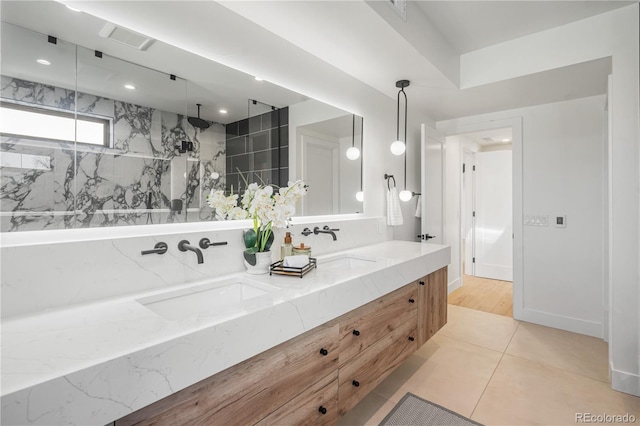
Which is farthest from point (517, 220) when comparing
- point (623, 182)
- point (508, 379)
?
point (508, 379)

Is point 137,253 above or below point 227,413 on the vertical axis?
above

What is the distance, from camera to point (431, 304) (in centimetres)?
225

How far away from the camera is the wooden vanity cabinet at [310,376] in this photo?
0.89 metres

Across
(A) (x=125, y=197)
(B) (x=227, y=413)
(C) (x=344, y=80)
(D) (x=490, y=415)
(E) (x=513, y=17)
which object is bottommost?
(D) (x=490, y=415)

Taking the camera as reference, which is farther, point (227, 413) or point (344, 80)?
point (344, 80)

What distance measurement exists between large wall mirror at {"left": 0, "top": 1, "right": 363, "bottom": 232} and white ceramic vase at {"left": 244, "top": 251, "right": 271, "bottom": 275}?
34 cm

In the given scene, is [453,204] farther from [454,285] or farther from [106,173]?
[106,173]

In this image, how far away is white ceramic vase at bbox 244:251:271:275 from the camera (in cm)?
155

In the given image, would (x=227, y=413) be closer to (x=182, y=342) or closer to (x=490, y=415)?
(x=182, y=342)

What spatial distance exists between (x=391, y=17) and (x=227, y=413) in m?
2.07

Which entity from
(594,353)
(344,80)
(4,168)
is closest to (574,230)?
(594,353)

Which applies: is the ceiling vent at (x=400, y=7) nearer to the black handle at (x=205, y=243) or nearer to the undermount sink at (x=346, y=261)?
the undermount sink at (x=346, y=261)

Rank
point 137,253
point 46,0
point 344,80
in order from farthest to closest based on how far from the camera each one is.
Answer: point 344,80, point 137,253, point 46,0

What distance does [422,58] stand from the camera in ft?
7.06
